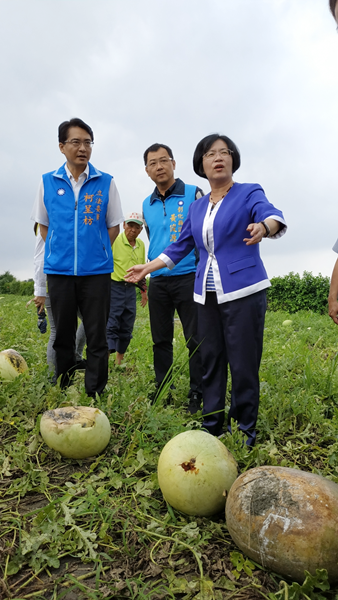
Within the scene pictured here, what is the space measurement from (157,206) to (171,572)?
2950mm

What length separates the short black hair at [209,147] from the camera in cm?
303

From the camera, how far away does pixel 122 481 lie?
258cm

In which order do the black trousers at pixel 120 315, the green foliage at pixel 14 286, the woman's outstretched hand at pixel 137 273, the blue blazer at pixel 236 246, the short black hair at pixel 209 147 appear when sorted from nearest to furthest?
the blue blazer at pixel 236 246 < the short black hair at pixel 209 147 < the woman's outstretched hand at pixel 137 273 < the black trousers at pixel 120 315 < the green foliage at pixel 14 286

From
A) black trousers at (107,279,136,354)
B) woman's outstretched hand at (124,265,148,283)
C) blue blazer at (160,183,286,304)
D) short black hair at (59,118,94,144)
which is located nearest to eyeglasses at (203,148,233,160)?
blue blazer at (160,183,286,304)

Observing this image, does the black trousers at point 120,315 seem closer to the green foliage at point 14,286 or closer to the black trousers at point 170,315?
the black trousers at point 170,315

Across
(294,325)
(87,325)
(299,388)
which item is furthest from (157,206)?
(294,325)

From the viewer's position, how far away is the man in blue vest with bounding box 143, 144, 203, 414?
3.80 metres

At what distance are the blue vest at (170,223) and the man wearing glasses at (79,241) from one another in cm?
45

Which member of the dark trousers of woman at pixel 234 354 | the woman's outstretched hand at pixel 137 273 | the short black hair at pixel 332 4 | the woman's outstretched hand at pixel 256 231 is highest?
the short black hair at pixel 332 4

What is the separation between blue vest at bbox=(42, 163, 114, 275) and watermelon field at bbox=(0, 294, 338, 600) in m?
1.08

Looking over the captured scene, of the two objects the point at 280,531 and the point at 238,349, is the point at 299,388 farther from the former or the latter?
the point at 280,531

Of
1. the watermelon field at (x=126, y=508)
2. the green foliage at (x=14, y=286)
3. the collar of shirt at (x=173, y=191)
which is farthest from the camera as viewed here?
the green foliage at (x=14, y=286)

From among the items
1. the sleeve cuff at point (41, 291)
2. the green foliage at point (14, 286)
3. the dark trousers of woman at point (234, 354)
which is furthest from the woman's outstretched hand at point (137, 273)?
the green foliage at point (14, 286)

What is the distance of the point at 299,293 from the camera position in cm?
1650
